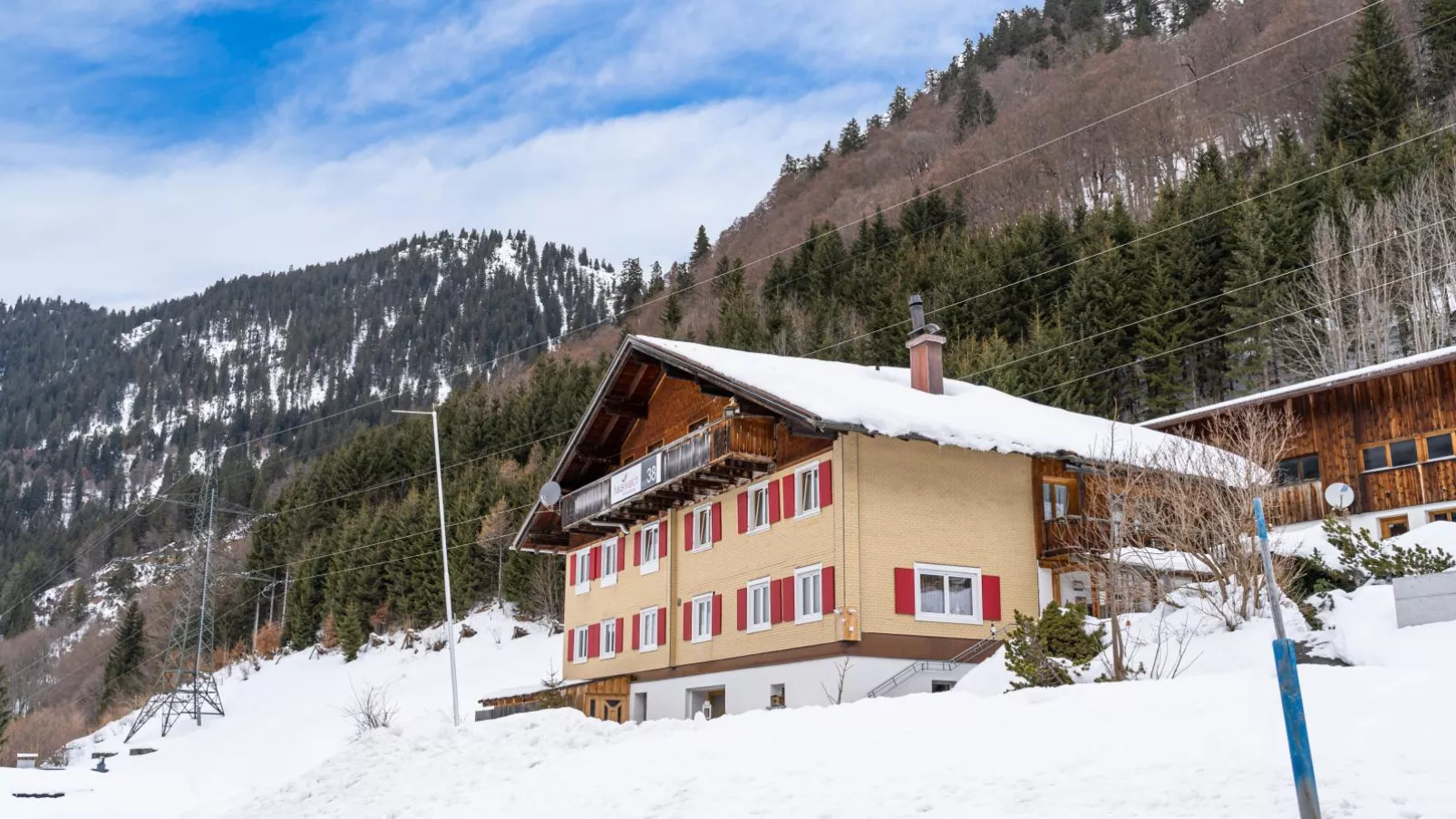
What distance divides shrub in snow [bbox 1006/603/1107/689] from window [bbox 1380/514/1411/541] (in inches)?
596

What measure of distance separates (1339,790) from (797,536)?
19.8m

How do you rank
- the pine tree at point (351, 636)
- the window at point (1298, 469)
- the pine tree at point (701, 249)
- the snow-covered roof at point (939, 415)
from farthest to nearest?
1. the pine tree at point (701, 249)
2. the pine tree at point (351, 636)
3. the window at point (1298, 469)
4. the snow-covered roof at point (939, 415)

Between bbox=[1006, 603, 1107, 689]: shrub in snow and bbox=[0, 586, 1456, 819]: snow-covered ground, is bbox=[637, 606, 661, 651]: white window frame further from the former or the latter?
bbox=[1006, 603, 1107, 689]: shrub in snow

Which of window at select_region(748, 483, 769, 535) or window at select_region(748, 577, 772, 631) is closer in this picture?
window at select_region(748, 577, 772, 631)

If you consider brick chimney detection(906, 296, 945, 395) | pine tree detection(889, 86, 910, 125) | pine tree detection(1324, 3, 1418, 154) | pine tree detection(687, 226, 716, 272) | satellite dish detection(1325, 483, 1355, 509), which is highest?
pine tree detection(889, 86, 910, 125)

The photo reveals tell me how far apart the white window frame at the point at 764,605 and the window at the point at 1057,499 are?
7383 mm

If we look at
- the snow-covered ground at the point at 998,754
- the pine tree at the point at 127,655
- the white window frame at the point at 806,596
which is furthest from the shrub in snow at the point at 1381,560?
the pine tree at the point at 127,655

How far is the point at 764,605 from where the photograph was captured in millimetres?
31703

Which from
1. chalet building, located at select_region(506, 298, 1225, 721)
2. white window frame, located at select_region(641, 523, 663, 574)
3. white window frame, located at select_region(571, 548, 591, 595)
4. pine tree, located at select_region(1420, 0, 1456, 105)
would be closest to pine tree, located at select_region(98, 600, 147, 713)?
white window frame, located at select_region(571, 548, 591, 595)

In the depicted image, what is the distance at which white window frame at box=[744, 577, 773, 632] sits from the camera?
103 ft

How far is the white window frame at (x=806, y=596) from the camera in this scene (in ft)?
96.5

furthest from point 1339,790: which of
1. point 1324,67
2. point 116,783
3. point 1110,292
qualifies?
point 1324,67

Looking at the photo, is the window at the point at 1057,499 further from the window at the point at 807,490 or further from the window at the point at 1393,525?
the window at the point at 1393,525

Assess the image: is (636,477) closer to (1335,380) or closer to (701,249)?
(1335,380)
